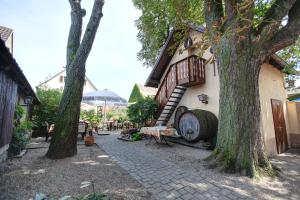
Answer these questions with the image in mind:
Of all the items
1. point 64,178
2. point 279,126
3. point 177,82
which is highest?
point 177,82

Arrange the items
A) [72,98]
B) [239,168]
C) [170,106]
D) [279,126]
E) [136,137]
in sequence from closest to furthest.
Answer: [239,168]
[72,98]
[279,126]
[136,137]
[170,106]

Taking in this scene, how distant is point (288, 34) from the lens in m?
3.99

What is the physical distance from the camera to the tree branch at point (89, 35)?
5.61m

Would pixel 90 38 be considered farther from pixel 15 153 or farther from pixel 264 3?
pixel 264 3

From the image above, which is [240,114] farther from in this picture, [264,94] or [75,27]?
[75,27]

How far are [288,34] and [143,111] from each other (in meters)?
7.32

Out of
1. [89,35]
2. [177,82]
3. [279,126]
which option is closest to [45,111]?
[89,35]

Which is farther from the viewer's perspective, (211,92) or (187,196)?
(211,92)

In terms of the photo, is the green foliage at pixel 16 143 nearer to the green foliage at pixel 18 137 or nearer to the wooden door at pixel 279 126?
the green foliage at pixel 18 137

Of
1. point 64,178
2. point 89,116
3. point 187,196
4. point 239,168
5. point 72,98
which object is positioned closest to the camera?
A: point 187,196

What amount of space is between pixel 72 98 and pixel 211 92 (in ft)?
18.9

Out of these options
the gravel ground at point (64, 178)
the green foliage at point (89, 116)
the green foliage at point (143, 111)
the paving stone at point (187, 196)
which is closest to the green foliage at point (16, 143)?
the gravel ground at point (64, 178)

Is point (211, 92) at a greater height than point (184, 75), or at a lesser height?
lesser

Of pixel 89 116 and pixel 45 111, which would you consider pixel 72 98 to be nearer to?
pixel 45 111
